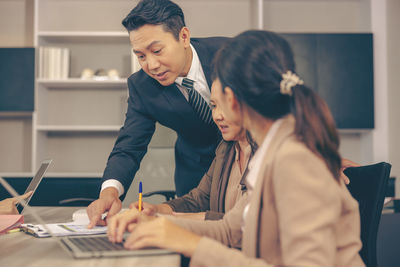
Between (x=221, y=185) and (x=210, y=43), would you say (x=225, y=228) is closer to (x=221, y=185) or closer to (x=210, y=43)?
(x=221, y=185)

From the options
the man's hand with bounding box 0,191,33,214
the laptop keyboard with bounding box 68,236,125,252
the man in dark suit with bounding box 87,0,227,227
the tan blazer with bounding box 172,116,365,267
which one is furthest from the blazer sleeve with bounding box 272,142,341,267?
the man's hand with bounding box 0,191,33,214

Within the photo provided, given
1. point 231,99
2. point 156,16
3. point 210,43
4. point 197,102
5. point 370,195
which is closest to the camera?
point 231,99

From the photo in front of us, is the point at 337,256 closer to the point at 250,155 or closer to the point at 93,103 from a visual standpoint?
the point at 250,155

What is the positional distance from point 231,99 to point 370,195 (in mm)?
680

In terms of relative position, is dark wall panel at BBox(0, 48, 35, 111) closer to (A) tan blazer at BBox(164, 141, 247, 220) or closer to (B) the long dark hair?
(A) tan blazer at BBox(164, 141, 247, 220)

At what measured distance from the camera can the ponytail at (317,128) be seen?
77 centimetres

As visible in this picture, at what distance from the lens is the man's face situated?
151cm

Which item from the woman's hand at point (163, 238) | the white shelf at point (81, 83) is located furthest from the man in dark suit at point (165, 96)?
the white shelf at point (81, 83)

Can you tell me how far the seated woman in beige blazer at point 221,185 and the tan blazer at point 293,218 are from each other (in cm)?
58

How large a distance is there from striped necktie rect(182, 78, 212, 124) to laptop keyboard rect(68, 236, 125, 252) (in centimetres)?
87

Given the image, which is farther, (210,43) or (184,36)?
(210,43)

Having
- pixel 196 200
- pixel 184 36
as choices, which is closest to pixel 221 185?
pixel 196 200

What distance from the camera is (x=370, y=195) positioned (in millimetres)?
1312

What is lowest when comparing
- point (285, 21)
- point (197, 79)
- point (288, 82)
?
point (288, 82)
